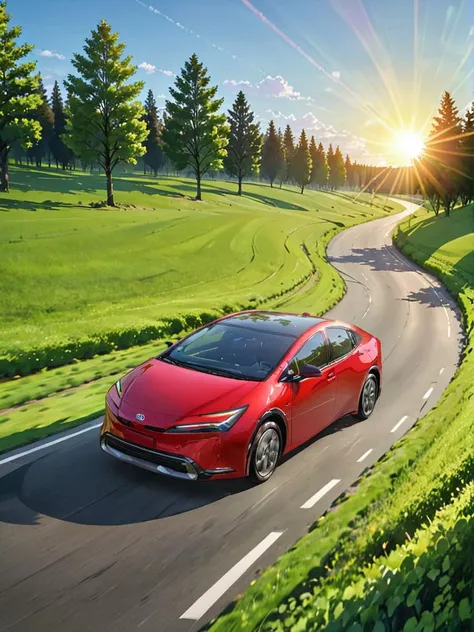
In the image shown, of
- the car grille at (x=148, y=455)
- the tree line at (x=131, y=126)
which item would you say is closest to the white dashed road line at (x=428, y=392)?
the car grille at (x=148, y=455)

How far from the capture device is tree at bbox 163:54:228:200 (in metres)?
59.3

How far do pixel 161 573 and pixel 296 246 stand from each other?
4402 centimetres

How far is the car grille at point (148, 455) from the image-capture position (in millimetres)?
6137

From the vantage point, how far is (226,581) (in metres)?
4.89

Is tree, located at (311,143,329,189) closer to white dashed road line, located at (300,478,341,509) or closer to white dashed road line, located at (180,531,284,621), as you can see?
white dashed road line, located at (300,478,341,509)

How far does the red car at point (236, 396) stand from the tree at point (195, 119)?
179 ft

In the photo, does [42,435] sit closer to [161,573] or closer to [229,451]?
[229,451]

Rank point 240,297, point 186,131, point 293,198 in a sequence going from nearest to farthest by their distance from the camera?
point 240,297 → point 186,131 → point 293,198

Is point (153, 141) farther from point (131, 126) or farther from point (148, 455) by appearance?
point (148, 455)

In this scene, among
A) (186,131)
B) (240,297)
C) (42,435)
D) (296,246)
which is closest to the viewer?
(42,435)

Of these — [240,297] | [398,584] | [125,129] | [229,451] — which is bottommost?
[240,297]

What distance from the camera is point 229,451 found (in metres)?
6.29

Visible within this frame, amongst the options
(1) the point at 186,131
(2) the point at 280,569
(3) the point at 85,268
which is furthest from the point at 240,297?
(1) the point at 186,131

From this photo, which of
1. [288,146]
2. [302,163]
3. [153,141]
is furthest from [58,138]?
[288,146]
